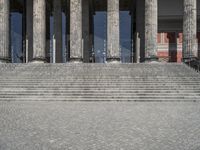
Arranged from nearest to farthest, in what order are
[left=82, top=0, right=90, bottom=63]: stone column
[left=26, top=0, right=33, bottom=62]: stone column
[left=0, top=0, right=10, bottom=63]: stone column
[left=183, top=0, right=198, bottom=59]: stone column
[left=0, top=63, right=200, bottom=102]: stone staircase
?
1. [left=0, top=63, right=200, bottom=102]: stone staircase
2. [left=183, top=0, right=198, bottom=59]: stone column
3. [left=0, top=0, right=10, bottom=63]: stone column
4. [left=26, top=0, right=33, bottom=62]: stone column
5. [left=82, top=0, right=90, bottom=63]: stone column

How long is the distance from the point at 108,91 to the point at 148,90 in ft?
7.25

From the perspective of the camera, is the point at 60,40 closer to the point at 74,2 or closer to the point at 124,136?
the point at 74,2

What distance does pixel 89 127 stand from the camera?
33.4ft

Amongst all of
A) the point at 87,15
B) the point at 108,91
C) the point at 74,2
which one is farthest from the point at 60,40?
the point at 108,91

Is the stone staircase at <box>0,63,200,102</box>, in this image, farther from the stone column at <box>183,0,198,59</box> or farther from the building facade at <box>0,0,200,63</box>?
the building facade at <box>0,0,200,63</box>

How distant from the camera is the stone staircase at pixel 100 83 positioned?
751 inches

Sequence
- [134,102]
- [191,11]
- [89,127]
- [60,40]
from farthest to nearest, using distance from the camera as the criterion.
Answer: [60,40] → [191,11] → [134,102] → [89,127]

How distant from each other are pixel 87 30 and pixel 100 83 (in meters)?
17.4

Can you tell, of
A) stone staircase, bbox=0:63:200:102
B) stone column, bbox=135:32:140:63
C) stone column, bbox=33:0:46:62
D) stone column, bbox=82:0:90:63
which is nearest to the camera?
stone staircase, bbox=0:63:200:102

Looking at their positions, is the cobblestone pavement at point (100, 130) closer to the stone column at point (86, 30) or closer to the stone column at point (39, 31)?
the stone column at point (39, 31)

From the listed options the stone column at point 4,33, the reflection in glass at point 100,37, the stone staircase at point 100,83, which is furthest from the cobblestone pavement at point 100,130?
the reflection in glass at point 100,37

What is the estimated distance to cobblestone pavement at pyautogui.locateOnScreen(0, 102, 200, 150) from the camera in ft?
26.0

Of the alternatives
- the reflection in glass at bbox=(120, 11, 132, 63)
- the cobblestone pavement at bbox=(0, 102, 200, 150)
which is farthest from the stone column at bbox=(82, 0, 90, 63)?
the cobblestone pavement at bbox=(0, 102, 200, 150)

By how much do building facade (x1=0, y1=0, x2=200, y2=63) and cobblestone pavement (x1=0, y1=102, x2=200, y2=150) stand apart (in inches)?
746
